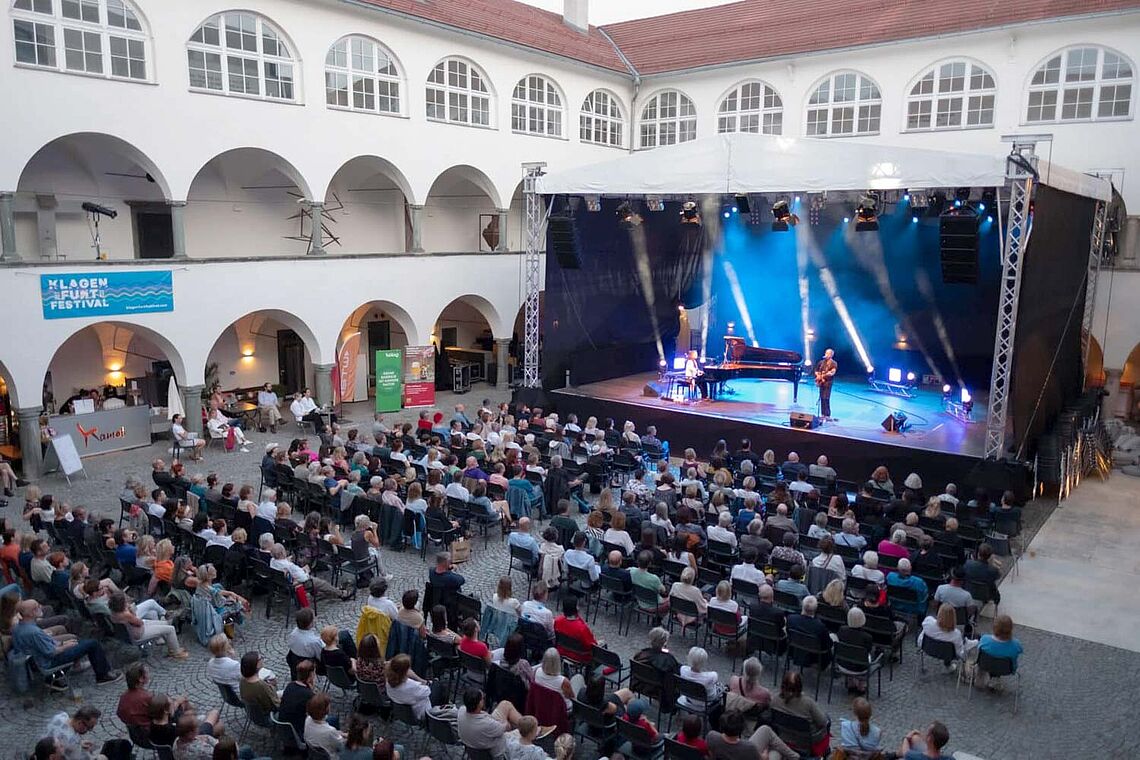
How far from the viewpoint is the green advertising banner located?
20750mm

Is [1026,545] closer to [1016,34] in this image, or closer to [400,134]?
[1016,34]

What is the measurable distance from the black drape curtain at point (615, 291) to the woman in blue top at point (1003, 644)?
13.2 meters

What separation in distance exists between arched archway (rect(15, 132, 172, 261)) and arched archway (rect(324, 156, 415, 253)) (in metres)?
4.55

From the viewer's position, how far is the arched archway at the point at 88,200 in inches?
693

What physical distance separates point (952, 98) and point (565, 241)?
1078cm

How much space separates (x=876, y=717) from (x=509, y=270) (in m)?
18.0

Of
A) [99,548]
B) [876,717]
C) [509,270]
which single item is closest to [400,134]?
[509,270]

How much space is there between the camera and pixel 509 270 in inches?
949

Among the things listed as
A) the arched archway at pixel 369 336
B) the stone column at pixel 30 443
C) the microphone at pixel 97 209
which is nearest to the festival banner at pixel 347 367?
the arched archway at pixel 369 336

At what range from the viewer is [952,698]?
814cm

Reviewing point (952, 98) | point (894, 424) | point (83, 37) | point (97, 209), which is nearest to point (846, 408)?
point (894, 424)

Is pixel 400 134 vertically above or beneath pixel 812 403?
above

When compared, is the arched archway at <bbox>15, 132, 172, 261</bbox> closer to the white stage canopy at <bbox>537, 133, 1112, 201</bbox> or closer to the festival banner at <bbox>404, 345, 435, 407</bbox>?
the festival banner at <bbox>404, 345, 435, 407</bbox>

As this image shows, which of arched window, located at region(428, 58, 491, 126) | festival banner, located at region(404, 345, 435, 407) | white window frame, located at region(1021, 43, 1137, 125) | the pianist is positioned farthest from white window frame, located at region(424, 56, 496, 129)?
white window frame, located at region(1021, 43, 1137, 125)
